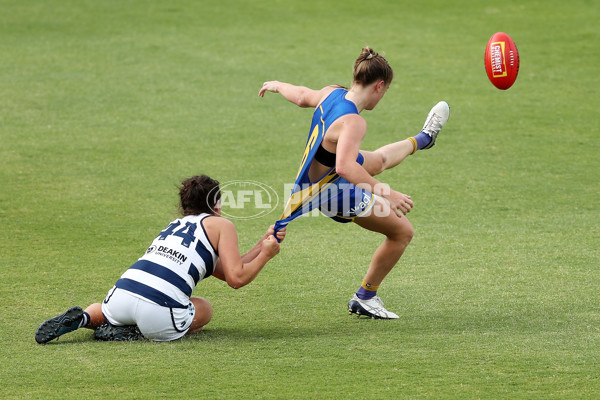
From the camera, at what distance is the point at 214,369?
459 centimetres

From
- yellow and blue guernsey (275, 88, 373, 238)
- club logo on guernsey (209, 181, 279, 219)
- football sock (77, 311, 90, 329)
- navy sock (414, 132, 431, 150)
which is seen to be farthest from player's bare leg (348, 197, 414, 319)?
club logo on guernsey (209, 181, 279, 219)

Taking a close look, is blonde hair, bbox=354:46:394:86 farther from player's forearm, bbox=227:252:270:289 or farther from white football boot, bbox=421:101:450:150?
player's forearm, bbox=227:252:270:289

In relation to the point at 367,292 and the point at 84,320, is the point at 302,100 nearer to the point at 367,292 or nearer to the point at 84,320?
the point at 367,292

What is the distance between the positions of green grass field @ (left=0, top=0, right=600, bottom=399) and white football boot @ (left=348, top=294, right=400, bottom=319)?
0.11m

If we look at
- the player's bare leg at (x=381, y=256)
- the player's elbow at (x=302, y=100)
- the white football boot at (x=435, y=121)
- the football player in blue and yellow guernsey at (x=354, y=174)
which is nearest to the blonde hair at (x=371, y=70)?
the football player in blue and yellow guernsey at (x=354, y=174)

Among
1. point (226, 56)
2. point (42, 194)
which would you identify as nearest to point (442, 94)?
point (226, 56)

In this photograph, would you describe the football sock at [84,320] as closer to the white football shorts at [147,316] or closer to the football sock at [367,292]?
the white football shorts at [147,316]

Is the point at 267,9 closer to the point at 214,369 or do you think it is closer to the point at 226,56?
the point at 226,56

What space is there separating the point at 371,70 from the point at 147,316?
2.17 meters

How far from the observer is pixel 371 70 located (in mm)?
5367

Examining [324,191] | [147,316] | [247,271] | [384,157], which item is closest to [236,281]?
[247,271]

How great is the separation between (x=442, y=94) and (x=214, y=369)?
839cm

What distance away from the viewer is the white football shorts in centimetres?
498

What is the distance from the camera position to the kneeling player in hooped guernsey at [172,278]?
16.4 feet
